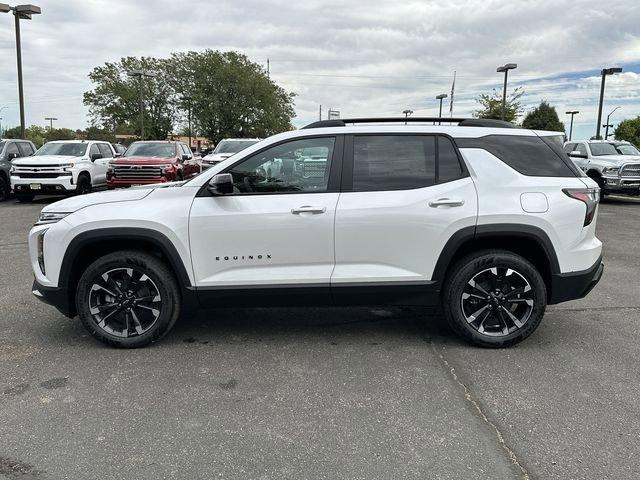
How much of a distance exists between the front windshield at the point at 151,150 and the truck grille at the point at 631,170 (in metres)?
13.4

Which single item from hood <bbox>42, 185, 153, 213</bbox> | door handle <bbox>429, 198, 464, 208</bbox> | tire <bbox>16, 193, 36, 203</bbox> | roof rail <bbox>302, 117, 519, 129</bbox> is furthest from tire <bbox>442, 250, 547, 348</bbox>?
tire <bbox>16, 193, 36, 203</bbox>

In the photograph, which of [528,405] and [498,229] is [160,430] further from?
[498,229]

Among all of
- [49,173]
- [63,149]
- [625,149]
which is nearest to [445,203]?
[49,173]

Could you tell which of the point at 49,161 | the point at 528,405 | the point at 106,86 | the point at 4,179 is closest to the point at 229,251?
the point at 528,405

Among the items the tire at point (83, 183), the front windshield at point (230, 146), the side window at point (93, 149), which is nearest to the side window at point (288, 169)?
the tire at point (83, 183)

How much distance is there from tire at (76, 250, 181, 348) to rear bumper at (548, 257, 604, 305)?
304cm

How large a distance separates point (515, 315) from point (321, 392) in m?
1.81

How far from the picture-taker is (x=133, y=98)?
57406 mm

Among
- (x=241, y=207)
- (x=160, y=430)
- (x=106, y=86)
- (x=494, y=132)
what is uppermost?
(x=106, y=86)

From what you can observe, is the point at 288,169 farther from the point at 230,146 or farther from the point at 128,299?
the point at 230,146

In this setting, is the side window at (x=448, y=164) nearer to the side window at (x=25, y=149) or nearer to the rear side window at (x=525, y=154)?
the rear side window at (x=525, y=154)

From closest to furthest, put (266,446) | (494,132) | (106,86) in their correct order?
(266,446) < (494,132) < (106,86)

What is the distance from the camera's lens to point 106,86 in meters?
58.5

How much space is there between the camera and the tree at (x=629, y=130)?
66.9m
